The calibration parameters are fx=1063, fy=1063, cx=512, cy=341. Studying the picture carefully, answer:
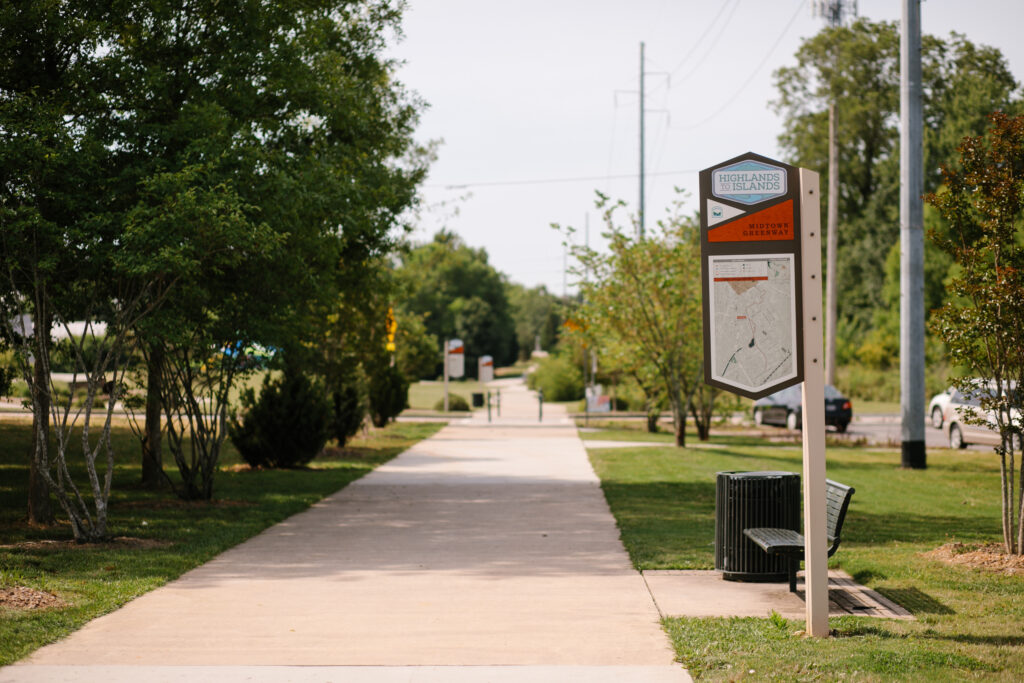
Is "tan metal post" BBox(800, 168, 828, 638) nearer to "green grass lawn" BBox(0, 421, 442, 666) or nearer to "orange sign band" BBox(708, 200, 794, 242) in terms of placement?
"orange sign band" BBox(708, 200, 794, 242)

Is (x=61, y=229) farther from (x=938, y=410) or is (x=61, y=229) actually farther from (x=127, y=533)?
(x=938, y=410)

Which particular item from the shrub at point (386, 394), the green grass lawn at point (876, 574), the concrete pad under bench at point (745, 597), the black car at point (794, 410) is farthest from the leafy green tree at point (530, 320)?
the concrete pad under bench at point (745, 597)

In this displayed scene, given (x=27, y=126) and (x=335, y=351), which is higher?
(x=27, y=126)

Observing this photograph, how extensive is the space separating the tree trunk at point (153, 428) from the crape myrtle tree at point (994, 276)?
1007cm

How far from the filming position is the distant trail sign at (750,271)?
7.25 m

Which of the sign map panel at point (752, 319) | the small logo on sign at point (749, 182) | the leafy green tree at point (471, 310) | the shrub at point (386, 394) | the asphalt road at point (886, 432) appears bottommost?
the asphalt road at point (886, 432)

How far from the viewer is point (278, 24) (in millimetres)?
13484

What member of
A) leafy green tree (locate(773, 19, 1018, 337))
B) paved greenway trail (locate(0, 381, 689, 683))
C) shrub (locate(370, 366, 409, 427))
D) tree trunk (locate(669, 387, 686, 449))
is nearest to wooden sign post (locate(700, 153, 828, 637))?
paved greenway trail (locate(0, 381, 689, 683))

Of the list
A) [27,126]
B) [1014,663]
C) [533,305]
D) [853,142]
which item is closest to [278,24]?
[27,126]

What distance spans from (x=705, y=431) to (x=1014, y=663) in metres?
19.8

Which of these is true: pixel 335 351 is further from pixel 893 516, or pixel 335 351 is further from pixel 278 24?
pixel 893 516

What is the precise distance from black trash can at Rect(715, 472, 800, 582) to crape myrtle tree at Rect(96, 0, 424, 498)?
5.32m

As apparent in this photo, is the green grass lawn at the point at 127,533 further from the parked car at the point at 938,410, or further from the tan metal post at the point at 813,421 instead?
the parked car at the point at 938,410

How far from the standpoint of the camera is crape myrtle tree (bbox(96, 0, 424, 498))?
11555 millimetres
